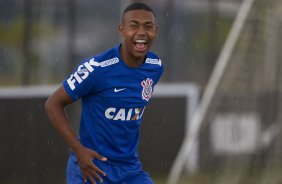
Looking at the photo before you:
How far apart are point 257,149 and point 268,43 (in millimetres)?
1246

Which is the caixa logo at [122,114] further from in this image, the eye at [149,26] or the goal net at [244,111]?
the goal net at [244,111]

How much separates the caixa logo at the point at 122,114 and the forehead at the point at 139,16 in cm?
54

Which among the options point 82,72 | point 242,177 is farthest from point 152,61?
point 242,177

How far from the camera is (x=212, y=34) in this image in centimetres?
1067

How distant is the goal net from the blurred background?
0.01 metres

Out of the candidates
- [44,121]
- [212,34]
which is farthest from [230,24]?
[44,121]

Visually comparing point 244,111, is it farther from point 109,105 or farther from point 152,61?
point 109,105

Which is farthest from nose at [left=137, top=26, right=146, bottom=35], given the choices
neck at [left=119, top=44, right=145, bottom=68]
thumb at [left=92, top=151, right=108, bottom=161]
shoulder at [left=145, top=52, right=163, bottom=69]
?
thumb at [left=92, top=151, right=108, bottom=161]

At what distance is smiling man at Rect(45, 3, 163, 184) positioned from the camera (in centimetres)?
515

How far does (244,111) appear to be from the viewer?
412 inches

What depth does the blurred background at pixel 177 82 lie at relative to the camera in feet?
29.3

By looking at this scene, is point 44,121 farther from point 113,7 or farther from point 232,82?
point 232,82

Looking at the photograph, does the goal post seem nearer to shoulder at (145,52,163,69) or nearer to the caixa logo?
shoulder at (145,52,163,69)

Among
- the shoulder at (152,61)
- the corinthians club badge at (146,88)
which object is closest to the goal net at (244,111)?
the shoulder at (152,61)
